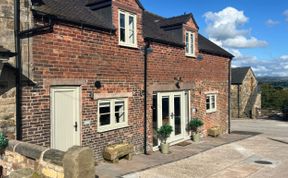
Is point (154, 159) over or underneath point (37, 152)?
underneath

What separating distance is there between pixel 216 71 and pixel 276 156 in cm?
696

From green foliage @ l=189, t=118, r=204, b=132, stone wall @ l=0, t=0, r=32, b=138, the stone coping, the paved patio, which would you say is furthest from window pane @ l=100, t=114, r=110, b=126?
green foliage @ l=189, t=118, r=204, b=132

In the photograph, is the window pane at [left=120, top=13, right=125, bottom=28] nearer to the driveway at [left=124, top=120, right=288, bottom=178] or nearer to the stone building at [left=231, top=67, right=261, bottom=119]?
the driveway at [left=124, top=120, right=288, bottom=178]

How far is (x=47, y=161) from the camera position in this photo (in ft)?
23.1

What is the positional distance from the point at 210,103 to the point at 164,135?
5.45m

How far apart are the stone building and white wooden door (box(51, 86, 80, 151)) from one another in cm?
2717

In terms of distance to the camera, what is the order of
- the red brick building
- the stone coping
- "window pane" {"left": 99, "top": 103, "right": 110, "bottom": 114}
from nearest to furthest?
1. the stone coping
2. the red brick building
3. "window pane" {"left": 99, "top": 103, "right": 110, "bottom": 114}

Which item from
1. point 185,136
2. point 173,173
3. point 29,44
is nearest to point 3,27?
point 29,44

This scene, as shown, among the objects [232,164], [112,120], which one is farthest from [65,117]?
[232,164]

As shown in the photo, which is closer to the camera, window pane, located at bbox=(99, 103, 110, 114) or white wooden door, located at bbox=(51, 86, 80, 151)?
white wooden door, located at bbox=(51, 86, 80, 151)

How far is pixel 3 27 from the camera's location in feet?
27.3

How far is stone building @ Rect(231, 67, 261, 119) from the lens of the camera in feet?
116

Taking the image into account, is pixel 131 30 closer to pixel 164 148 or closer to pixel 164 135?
pixel 164 135

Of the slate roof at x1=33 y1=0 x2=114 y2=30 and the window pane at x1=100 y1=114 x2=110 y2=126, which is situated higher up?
the slate roof at x1=33 y1=0 x2=114 y2=30
